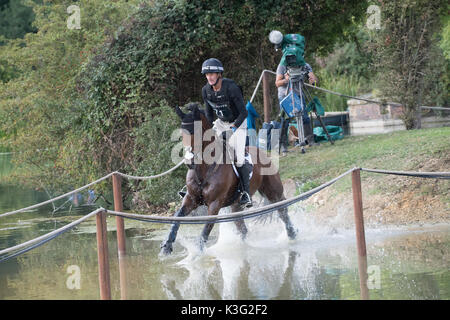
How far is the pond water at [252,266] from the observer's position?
247 inches

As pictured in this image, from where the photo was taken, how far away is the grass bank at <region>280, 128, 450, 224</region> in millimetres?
9469

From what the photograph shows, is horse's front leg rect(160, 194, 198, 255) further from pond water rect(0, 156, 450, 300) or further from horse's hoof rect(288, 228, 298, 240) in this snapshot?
horse's hoof rect(288, 228, 298, 240)

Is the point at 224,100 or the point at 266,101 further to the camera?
the point at 266,101

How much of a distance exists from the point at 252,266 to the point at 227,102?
2158mm

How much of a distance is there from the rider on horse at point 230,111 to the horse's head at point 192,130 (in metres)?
0.67

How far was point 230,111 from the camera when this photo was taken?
8414 mm

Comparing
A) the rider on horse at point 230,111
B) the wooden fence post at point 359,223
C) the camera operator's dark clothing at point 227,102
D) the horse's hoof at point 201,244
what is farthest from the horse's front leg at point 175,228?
the wooden fence post at point 359,223

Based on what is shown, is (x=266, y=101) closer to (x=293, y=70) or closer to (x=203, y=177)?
(x=293, y=70)

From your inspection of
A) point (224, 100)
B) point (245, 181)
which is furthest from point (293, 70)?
point (245, 181)

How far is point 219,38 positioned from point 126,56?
2184 mm

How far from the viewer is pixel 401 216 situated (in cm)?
938

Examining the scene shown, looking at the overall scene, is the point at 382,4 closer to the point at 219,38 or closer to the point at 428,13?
the point at 428,13


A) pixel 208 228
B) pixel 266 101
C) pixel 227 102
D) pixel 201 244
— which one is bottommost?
pixel 201 244
